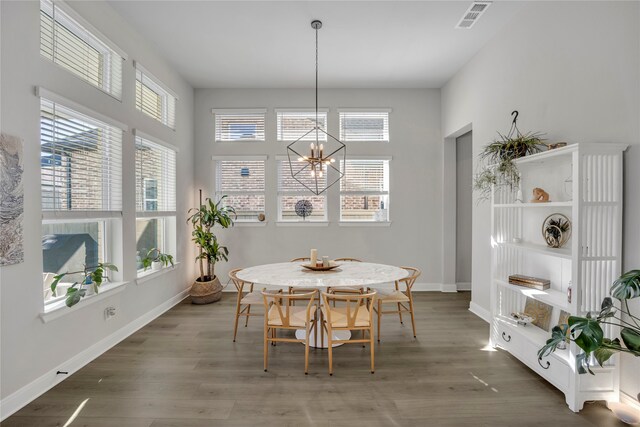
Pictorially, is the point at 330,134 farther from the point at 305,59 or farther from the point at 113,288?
the point at 113,288

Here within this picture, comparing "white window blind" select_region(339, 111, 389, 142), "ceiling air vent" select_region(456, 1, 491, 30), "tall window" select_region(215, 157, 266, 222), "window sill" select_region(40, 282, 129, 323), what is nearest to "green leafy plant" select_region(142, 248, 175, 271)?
"window sill" select_region(40, 282, 129, 323)

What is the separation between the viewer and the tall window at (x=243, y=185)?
516 centimetres

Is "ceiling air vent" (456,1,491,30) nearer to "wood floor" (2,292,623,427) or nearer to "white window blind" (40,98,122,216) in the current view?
"wood floor" (2,292,623,427)

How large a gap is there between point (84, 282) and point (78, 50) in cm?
202

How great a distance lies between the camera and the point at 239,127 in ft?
17.0

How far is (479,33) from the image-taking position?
11.7 feet

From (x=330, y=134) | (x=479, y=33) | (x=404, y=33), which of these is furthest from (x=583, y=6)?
(x=330, y=134)

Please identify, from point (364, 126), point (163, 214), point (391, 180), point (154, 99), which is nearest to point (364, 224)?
point (391, 180)

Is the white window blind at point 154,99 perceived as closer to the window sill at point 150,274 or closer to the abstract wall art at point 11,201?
the abstract wall art at point 11,201

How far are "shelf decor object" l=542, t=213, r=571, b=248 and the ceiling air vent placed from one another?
6.90ft

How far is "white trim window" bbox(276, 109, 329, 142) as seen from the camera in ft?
16.9

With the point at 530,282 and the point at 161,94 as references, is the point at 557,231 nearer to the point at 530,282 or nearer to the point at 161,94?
the point at 530,282

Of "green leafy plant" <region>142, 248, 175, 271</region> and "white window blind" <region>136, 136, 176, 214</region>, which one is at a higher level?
"white window blind" <region>136, 136, 176, 214</region>

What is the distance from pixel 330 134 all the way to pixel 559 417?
4287mm
